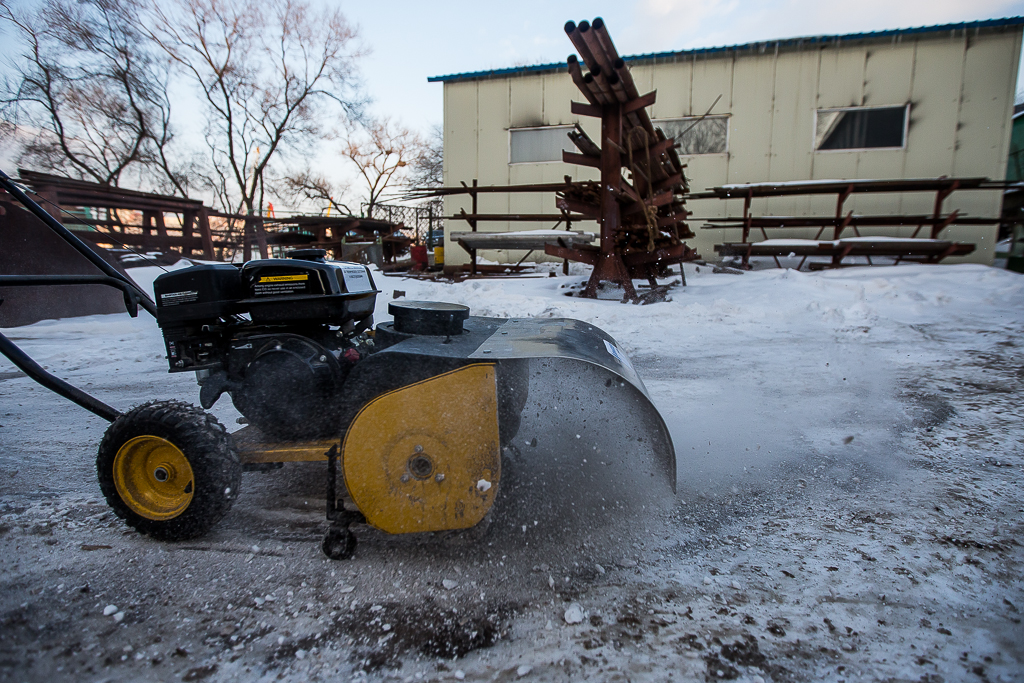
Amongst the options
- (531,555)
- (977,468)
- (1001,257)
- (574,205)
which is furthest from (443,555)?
(1001,257)

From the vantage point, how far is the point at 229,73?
21953 mm

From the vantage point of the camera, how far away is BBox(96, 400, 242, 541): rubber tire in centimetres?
181

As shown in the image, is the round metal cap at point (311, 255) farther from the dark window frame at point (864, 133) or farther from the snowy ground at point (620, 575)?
the dark window frame at point (864, 133)

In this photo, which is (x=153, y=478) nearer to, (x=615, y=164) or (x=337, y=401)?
(x=337, y=401)

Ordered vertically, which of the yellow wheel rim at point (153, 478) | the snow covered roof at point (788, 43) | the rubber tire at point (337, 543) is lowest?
the rubber tire at point (337, 543)

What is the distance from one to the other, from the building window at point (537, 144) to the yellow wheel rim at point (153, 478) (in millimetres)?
11948

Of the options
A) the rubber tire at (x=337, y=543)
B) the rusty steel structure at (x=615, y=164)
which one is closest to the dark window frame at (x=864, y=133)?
the rusty steel structure at (x=615, y=164)

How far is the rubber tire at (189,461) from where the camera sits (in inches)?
A: 71.4

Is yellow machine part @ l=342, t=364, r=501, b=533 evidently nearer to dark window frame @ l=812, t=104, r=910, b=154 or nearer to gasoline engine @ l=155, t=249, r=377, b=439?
gasoline engine @ l=155, t=249, r=377, b=439

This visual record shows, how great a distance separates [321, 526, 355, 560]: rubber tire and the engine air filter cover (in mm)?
761

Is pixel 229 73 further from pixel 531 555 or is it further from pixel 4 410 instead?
pixel 531 555

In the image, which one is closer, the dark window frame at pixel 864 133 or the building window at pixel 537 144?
the dark window frame at pixel 864 133

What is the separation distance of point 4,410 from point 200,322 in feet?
8.16

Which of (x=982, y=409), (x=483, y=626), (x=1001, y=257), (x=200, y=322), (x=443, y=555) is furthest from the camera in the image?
(x=1001, y=257)
